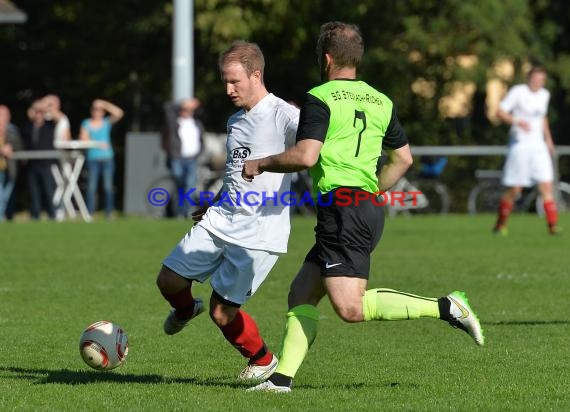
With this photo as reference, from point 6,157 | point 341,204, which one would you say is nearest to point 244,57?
point 341,204

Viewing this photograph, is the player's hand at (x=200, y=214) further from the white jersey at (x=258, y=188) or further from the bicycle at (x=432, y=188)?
the bicycle at (x=432, y=188)

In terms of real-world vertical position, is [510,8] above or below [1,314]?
above

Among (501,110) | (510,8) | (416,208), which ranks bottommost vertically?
(416,208)

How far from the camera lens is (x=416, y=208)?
82.0 feet

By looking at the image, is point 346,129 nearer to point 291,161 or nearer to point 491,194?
point 291,161

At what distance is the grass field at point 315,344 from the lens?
6648 millimetres

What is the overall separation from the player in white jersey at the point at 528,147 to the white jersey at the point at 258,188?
35.2 feet

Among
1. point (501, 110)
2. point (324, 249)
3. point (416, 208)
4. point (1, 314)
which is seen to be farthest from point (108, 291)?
point (416, 208)

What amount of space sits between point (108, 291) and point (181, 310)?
458 centimetres

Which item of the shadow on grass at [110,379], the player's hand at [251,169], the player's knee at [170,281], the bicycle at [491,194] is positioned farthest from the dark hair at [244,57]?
the bicycle at [491,194]

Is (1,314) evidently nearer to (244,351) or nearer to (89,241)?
(244,351)

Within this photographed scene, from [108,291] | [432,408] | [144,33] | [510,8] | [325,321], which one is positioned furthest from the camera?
[144,33]

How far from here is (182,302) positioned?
7.39 metres

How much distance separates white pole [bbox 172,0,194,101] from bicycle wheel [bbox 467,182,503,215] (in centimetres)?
549
